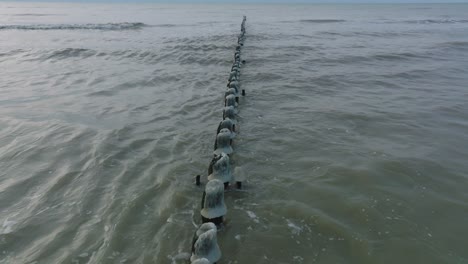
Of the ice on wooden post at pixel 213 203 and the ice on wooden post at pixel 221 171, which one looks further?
the ice on wooden post at pixel 221 171

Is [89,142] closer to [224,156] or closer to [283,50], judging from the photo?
[224,156]

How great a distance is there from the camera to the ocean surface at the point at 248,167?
4.93 meters

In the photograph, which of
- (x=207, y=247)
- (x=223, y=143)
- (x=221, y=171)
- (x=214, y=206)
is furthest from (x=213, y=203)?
(x=223, y=143)

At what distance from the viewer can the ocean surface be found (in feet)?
16.2

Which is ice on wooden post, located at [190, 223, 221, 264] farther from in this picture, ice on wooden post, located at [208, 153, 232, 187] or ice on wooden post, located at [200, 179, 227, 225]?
ice on wooden post, located at [208, 153, 232, 187]

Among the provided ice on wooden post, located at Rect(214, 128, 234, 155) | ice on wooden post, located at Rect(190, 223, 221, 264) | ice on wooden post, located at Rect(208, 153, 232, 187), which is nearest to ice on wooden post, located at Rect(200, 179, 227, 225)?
ice on wooden post, located at Rect(190, 223, 221, 264)

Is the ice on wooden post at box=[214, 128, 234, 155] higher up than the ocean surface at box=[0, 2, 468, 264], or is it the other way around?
the ice on wooden post at box=[214, 128, 234, 155]

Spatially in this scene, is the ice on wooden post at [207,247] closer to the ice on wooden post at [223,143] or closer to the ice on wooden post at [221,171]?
the ice on wooden post at [221,171]

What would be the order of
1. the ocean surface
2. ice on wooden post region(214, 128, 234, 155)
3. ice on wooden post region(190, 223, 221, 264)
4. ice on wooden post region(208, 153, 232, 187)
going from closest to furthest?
ice on wooden post region(190, 223, 221, 264) < the ocean surface < ice on wooden post region(208, 153, 232, 187) < ice on wooden post region(214, 128, 234, 155)

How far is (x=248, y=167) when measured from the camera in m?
7.10

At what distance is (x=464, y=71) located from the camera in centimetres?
1658

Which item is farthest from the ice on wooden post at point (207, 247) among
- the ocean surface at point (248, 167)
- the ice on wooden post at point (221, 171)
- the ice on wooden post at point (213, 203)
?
the ice on wooden post at point (221, 171)

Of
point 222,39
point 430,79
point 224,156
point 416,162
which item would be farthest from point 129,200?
point 222,39

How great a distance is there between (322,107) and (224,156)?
5.85 meters
